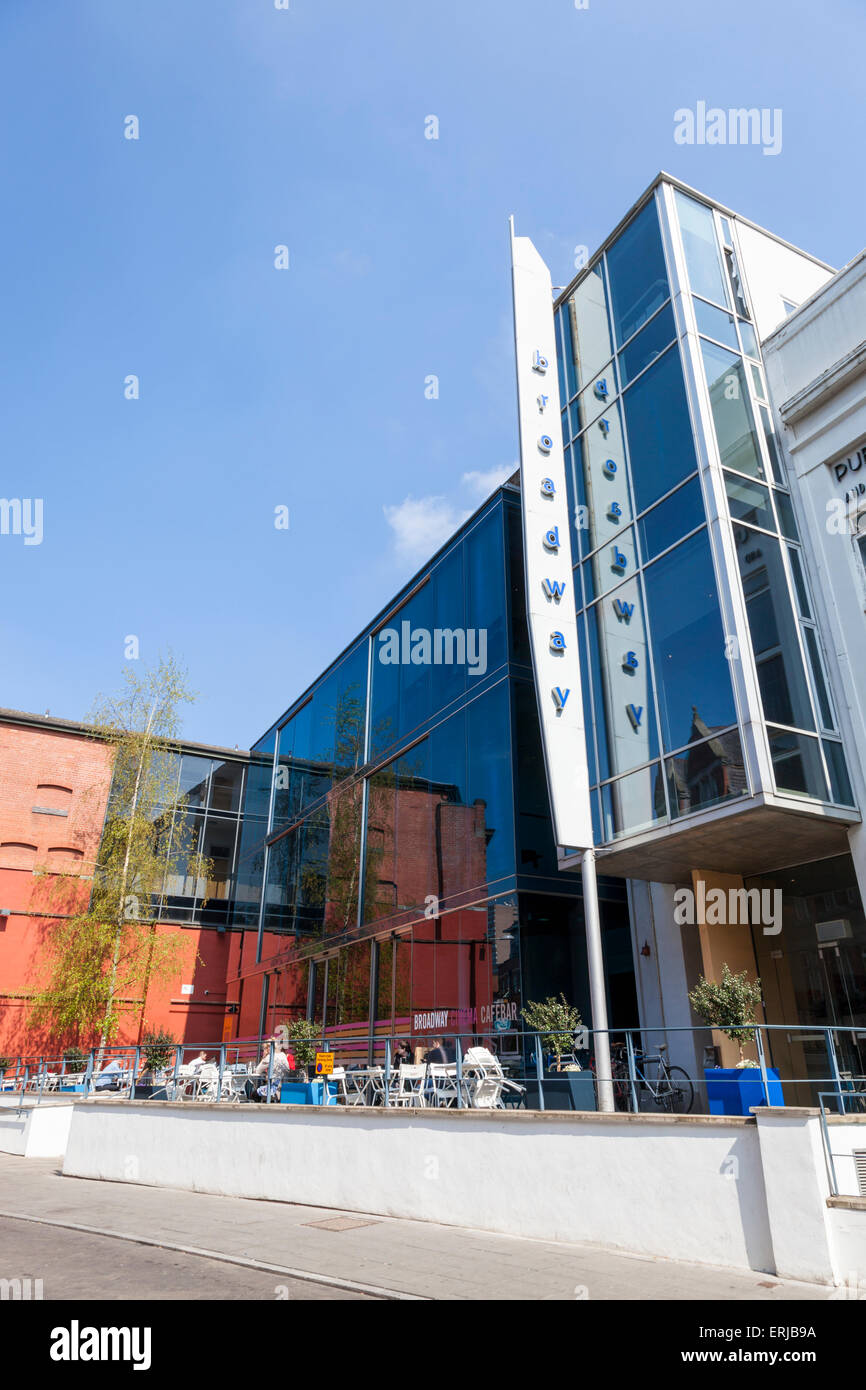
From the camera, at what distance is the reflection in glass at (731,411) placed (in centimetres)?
1368

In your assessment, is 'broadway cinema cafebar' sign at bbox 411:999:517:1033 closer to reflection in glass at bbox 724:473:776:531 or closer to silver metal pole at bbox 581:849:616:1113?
silver metal pole at bbox 581:849:616:1113

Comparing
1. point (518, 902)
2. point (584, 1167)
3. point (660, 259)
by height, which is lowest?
point (584, 1167)

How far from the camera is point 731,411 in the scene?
46.2 feet

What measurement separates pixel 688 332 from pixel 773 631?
17.3 feet

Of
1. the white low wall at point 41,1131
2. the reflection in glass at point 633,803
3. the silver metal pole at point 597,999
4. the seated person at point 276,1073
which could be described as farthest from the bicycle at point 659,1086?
the white low wall at point 41,1131

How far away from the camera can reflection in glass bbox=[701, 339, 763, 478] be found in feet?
44.9

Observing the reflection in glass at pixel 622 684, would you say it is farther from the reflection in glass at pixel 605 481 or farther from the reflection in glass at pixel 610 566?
the reflection in glass at pixel 605 481

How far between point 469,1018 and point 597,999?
591cm

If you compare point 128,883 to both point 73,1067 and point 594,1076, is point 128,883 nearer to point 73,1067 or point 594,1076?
point 73,1067

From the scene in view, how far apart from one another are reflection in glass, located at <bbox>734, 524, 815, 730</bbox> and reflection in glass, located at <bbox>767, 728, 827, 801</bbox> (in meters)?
0.23

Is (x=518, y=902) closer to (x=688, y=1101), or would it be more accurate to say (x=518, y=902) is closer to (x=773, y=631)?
(x=688, y=1101)
